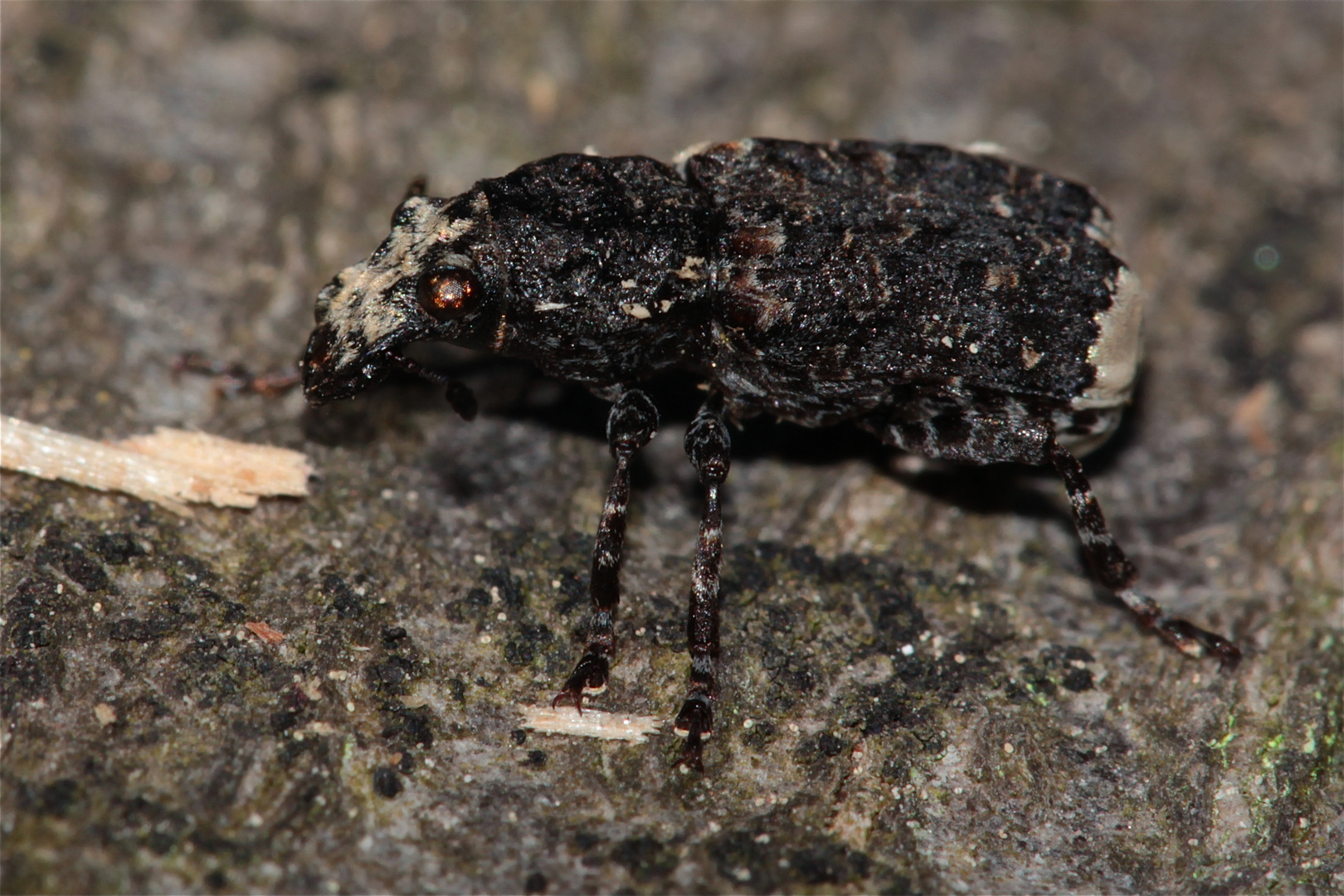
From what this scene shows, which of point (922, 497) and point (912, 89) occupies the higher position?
point (912, 89)

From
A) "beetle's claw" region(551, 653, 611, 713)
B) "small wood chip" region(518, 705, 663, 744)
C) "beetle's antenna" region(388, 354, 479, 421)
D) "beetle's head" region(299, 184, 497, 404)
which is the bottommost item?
"small wood chip" region(518, 705, 663, 744)

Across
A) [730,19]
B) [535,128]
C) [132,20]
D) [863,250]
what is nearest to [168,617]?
[863,250]

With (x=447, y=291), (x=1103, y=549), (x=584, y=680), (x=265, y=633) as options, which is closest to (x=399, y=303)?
(x=447, y=291)

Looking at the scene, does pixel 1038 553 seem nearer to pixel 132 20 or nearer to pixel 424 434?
pixel 424 434

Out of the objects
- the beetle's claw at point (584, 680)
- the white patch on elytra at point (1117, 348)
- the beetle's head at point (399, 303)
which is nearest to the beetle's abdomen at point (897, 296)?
the white patch on elytra at point (1117, 348)

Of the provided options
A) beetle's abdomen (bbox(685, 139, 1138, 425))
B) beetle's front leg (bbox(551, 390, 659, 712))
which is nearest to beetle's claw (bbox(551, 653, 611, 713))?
beetle's front leg (bbox(551, 390, 659, 712))

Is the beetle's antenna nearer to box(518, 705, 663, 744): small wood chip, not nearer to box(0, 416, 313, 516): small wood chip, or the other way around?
box(0, 416, 313, 516): small wood chip
